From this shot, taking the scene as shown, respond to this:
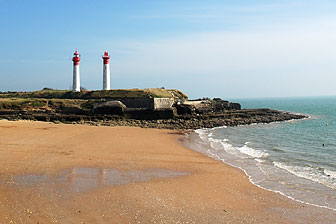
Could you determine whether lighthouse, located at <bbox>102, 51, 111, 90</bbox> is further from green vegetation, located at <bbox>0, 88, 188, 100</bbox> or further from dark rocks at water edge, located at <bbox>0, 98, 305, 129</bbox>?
dark rocks at water edge, located at <bbox>0, 98, 305, 129</bbox>

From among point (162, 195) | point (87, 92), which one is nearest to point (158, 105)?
point (87, 92)

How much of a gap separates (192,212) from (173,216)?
60cm

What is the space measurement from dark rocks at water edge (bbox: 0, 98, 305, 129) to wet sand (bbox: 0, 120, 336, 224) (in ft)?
47.3

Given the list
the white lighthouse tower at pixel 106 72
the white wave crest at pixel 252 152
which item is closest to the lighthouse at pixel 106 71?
the white lighthouse tower at pixel 106 72

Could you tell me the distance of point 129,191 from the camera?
9.38m

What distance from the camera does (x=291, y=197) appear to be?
9.48m

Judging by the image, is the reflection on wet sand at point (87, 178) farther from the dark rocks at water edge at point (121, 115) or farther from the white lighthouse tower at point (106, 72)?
the white lighthouse tower at point (106, 72)

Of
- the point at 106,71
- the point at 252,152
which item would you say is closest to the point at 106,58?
the point at 106,71

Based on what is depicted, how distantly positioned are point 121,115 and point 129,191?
79.3 ft

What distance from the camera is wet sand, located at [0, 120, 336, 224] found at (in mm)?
7551

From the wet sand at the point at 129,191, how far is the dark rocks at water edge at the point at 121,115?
568 inches

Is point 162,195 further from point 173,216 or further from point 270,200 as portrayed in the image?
point 270,200

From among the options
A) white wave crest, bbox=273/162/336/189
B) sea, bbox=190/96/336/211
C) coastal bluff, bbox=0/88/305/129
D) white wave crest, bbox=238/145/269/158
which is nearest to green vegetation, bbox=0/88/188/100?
coastal bluff, bbox=0/88/305/129

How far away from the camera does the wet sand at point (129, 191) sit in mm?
7551
